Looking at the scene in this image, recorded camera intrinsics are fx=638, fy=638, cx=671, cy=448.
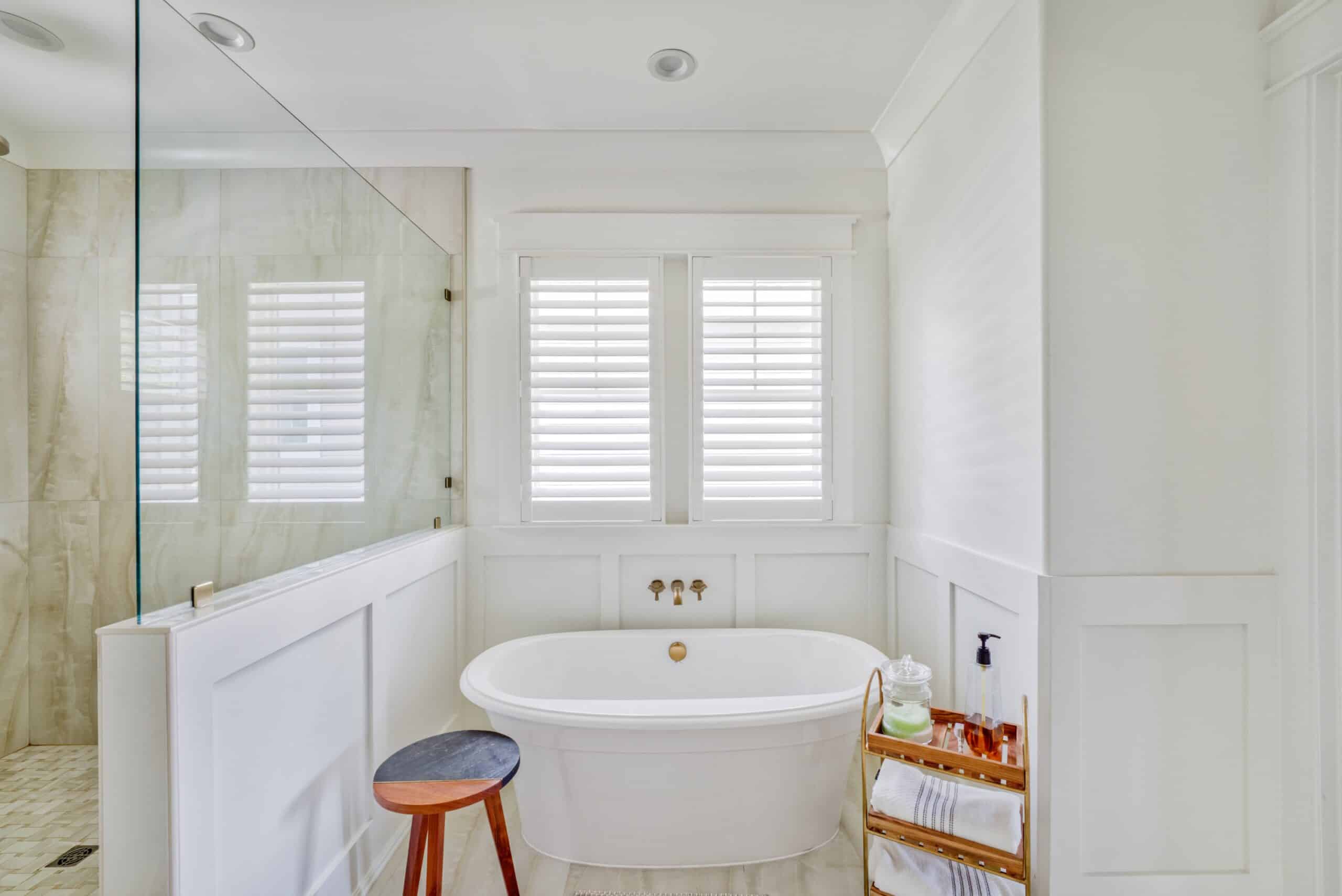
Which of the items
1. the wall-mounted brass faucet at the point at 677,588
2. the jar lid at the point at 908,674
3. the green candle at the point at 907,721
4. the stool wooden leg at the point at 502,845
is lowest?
the stool wooden leg at the point at 502,845

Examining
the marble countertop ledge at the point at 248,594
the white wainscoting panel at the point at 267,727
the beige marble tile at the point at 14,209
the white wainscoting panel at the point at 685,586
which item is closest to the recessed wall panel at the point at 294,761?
the white wainscoting panel at the point at 267,727

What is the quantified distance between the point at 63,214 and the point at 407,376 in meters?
1.16

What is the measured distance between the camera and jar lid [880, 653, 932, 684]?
5.31ft

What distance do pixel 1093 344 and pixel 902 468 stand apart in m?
0.98

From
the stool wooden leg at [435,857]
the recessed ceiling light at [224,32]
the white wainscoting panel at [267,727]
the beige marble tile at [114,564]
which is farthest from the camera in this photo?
the beige marble tile at [114,564]

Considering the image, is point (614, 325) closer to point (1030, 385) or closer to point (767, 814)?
point (1030, 385)

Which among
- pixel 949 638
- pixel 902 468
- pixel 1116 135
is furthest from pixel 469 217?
pixel 949 638

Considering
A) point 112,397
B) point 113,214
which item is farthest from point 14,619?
point 113,214

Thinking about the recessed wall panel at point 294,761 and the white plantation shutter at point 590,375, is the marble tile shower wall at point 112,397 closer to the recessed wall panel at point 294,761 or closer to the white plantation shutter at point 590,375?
the recessed wall panel at point 294,761

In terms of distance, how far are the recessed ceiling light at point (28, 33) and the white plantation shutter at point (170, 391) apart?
109cm

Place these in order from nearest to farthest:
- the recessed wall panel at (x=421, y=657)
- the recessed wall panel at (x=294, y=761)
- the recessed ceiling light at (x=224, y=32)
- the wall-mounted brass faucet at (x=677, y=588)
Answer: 1. the recessed wall panel at (x=294, y=761)
2. the recessed ceiling light at (x=224, y=32)
3. the recessed wall panel at (x=421, y=657)
4. the wall-mounted brass faucet at (x=677, y=588)

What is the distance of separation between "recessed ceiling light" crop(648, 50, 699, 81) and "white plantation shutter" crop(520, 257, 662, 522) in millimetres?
645

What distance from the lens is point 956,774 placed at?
1431 mm

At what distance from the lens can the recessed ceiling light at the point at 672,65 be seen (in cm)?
185
